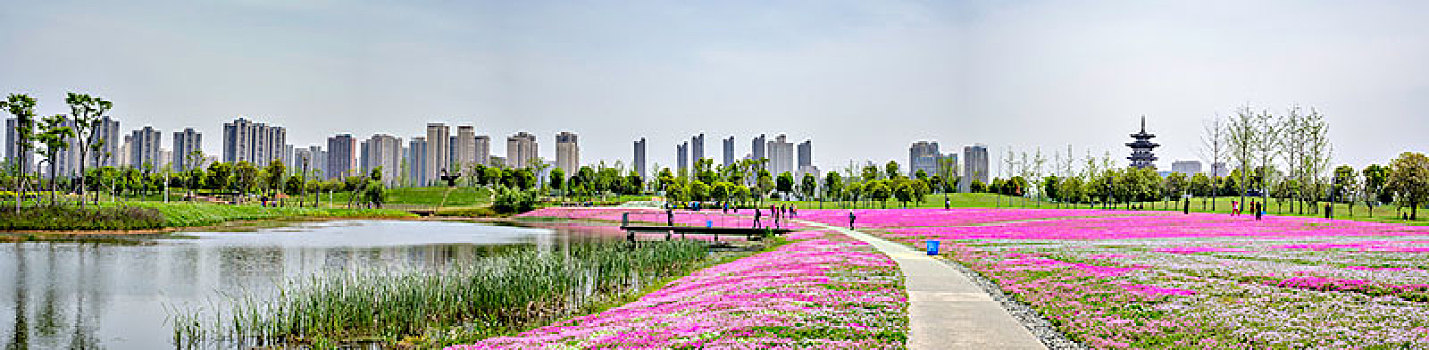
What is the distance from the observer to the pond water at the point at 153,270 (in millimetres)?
19016

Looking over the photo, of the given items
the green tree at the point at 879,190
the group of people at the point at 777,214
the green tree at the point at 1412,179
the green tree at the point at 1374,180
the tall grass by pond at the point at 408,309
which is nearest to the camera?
the tall grass by pond at the point at 408,309

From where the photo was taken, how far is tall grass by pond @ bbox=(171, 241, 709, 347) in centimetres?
1778

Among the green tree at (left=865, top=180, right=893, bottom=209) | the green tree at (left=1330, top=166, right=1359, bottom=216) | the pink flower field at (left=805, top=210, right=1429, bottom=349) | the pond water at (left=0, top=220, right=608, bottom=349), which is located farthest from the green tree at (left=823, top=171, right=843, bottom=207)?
the pink flower field at (left=805, top=210, right=1429, bottom=349)

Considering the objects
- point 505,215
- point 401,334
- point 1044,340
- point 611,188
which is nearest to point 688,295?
point 401,334

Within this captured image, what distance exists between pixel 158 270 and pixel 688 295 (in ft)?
77.2

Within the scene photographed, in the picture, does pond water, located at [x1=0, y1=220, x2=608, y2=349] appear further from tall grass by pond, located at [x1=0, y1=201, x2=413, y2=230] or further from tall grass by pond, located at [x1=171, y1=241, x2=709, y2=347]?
tall grass by pond, located at [x1=0, y1=201, x2=413, y2=230]

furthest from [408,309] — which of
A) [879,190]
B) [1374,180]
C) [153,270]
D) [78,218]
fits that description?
[1374,180]

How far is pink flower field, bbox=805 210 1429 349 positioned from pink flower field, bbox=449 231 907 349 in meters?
3.37

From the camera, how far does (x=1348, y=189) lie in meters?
98.8

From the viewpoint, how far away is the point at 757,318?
48.0ft

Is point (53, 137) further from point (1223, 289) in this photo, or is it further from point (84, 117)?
point (1223, 289)

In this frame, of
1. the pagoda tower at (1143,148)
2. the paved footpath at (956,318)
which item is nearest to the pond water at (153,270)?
the paved footpath at (956,318)

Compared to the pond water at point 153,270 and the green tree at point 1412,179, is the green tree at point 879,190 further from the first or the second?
the pond water at point 153,270

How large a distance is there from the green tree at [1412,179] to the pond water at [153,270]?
6445cm
